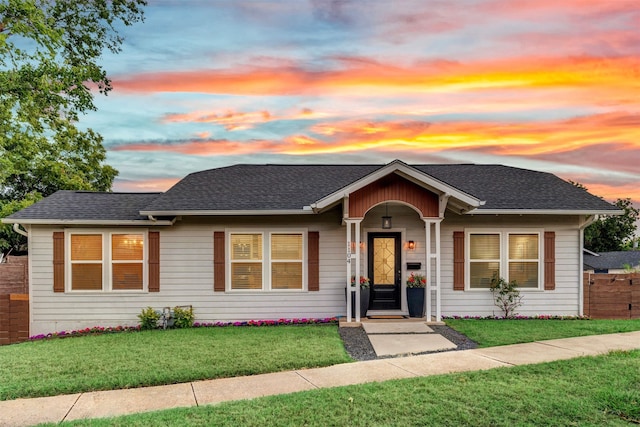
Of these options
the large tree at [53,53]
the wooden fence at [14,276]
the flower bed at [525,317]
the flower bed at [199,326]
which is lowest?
the flower bed at [199,326]

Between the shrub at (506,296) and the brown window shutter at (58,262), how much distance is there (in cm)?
1040

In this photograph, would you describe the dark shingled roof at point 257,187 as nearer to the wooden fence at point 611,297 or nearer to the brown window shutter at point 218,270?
the brown window shutter at point 218,270

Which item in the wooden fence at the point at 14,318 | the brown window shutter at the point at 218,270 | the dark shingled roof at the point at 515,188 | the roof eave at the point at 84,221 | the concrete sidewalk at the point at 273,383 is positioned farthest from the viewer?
the dark shingled roof at the point at 515,188

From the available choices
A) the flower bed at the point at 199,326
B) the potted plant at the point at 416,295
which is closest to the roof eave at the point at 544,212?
the potted plant at the point at 416,295

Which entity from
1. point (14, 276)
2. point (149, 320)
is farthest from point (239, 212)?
point (14, 276)

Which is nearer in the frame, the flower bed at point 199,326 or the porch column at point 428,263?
the porch column at point 428,263

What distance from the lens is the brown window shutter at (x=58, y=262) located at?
1125cm

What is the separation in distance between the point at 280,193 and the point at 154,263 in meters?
3.55

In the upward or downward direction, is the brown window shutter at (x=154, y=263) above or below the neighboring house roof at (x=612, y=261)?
above

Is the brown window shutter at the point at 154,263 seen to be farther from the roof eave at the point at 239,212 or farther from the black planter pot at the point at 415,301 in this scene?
the black planter pot at the point at 415,301

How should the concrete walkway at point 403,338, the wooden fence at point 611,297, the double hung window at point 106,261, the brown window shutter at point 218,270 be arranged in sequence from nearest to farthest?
1. the concrete walkway at point 403,338
2. the double hung window at point 106,261
3. the brown window shutter at point 218,270
4. the wooden fence at point 611,297

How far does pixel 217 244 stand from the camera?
11.6m

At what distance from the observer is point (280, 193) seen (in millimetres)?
12445

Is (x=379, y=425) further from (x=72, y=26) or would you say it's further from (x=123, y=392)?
(x=72, y=26)
